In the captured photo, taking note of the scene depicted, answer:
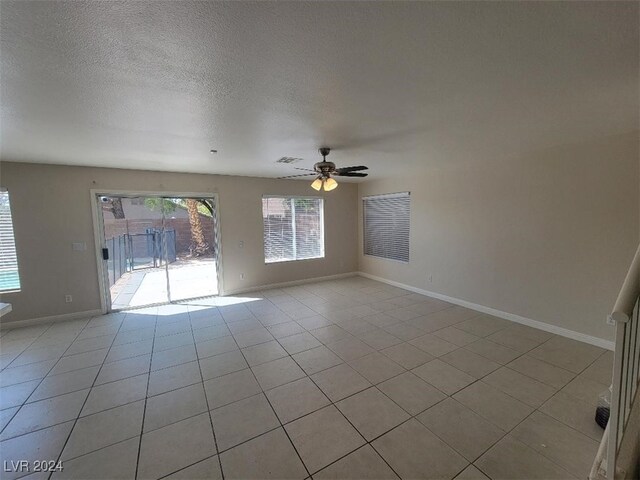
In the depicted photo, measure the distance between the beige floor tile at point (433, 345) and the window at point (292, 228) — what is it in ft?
11.5

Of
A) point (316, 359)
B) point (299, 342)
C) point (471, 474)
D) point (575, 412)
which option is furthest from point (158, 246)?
point (575, 412)

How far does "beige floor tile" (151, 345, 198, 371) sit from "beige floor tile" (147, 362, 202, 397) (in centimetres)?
9

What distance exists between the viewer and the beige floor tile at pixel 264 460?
1610 mm

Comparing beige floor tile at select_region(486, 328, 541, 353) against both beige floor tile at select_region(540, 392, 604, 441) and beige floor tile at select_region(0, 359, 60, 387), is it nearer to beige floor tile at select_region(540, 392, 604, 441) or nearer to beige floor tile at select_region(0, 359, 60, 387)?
beige floor tile at select_region(540, 392, 604, 441)

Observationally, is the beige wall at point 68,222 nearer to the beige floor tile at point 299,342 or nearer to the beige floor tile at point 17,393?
the beige floor tile at point 17,393

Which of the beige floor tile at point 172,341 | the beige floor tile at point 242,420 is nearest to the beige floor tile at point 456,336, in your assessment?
the beige floor tile at point 242,420

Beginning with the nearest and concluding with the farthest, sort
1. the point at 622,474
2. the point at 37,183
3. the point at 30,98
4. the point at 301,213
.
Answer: the point at 622,474 < the point at 30,98 < the point at 37,183 < the point at 301,213

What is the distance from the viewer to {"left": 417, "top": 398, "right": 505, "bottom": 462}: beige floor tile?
1.77 m

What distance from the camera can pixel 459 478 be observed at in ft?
5.13

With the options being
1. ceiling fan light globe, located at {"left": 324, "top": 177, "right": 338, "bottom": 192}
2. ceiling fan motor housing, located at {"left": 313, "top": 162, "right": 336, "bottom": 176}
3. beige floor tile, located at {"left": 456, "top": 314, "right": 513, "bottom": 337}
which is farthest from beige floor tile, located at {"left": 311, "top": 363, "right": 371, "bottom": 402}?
ceiling fan motor housing, located at {"left": 313, "top": 162, "right": 336, "bottom": 176}

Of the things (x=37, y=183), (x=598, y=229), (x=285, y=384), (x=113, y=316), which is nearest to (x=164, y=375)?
(x=285, y=384)

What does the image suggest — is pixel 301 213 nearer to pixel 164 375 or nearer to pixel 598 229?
pixel 164 375

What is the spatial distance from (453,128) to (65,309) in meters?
5.89

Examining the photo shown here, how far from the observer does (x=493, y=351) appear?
299cm
